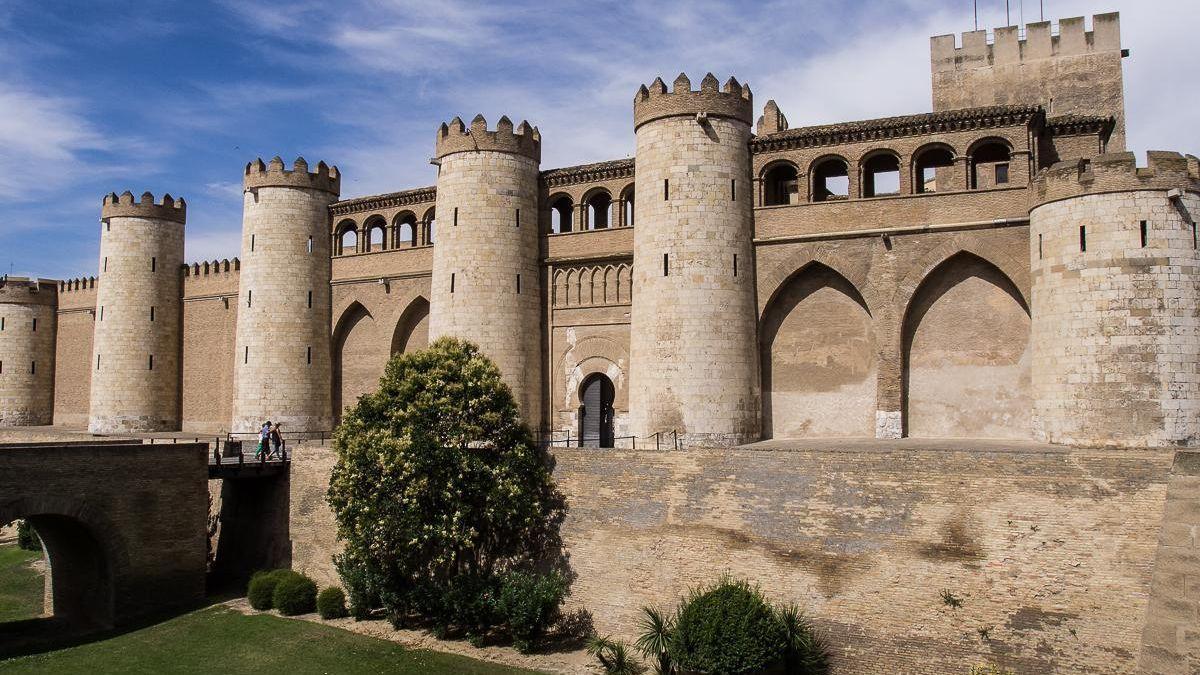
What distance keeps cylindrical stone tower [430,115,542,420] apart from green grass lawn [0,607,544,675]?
28.3 feet

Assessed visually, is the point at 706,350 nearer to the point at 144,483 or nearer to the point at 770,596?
the point at 770,596

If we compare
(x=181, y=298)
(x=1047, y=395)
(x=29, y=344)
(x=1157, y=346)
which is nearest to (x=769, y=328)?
(x=1047, y=395)

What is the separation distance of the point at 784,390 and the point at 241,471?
47.6ft

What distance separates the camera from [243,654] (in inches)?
822

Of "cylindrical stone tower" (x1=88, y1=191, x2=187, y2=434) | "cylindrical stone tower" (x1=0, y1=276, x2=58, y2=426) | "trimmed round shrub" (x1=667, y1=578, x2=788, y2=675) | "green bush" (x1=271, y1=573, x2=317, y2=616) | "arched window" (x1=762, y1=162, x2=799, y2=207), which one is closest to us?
"trimmed round shrub" (x1=667, y1=578, x2=788, y2=675)

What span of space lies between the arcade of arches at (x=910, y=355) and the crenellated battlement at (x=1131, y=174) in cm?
325

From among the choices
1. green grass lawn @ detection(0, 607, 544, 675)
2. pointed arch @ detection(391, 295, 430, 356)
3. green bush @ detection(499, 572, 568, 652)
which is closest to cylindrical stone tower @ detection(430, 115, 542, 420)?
pointed arch @ detection(391, 295, 430, 356)

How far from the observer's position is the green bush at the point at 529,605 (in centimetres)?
2066

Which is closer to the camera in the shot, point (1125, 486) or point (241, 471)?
point (1125, 486)

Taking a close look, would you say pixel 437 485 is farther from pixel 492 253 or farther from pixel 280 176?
pixel 280 176

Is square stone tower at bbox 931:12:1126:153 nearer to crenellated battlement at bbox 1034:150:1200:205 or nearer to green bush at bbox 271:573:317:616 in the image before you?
crenellated battlement at bbox 1034:150:1200:205

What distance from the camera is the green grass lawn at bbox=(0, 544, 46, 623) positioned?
25172mm

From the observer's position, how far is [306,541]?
26.1 metres

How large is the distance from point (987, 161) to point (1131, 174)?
696 cm
